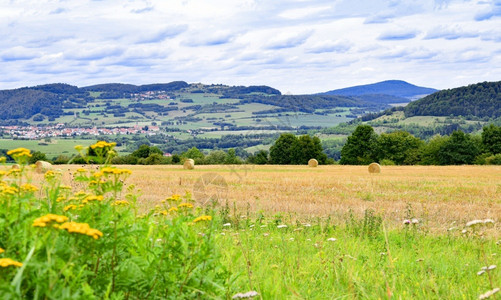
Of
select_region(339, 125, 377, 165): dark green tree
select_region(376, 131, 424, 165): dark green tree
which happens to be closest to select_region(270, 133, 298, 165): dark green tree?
select_region(339, 125, 377, 165): dark green tree

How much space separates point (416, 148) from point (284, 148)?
1073 inches

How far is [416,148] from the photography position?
9706cm

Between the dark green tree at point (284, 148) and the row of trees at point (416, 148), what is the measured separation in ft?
35.5

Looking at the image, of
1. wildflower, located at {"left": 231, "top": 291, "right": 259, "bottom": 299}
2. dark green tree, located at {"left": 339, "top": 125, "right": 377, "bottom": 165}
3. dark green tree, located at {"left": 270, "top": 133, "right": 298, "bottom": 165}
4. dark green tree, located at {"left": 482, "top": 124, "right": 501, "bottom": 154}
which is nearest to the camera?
wildflower, located at {"left": 231, "top": 291, "right": 259, "bottom": 299}

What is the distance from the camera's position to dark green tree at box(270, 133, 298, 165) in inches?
3548

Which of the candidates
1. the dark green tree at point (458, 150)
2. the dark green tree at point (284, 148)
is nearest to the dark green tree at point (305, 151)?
the dark green tree at point (284, 148)

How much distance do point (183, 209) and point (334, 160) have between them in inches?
3687

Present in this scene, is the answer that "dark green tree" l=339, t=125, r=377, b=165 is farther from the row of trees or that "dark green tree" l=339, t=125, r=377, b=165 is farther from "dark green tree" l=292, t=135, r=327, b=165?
"dark green tree" l=292, t=135, r=327, b=165

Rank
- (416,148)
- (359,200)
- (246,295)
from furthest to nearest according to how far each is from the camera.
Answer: (416,148)
(359,200)
(246,295)

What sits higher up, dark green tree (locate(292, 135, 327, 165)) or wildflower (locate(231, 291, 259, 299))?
wildflower (locate(231, 291, 259, 299))

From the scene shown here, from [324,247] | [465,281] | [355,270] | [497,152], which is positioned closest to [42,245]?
[355,270]

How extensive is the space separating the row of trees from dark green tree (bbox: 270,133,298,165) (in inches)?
425

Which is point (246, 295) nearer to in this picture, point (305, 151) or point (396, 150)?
point (305, 151)

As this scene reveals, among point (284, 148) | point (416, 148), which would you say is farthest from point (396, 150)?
point (284, 148)
